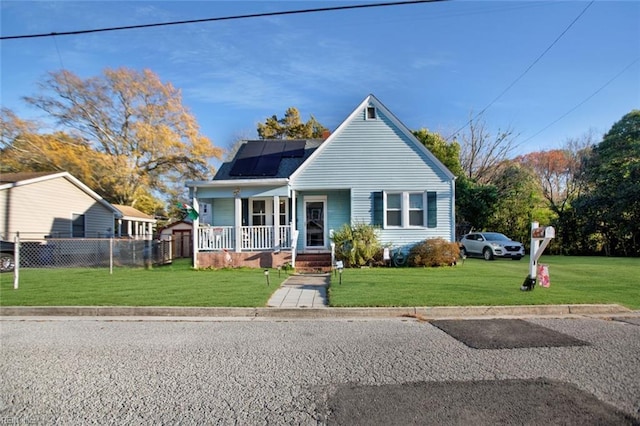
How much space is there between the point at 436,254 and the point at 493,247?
6.81 meters

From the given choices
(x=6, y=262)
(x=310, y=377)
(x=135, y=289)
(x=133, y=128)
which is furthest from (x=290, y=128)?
(x=310, y=377)

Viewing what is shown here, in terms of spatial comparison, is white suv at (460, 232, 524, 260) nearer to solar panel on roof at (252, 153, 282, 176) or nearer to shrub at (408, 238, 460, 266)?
shrub at (408, 238, 460, 266)

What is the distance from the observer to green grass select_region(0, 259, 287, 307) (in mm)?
7773

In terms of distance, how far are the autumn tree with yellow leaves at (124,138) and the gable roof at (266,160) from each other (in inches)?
752

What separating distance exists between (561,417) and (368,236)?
1130cm

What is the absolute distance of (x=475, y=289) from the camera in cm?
895

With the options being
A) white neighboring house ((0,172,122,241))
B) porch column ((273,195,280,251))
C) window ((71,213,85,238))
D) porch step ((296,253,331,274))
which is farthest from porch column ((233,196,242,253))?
window ((71,213,85,238))

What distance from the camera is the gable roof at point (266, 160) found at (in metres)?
16.4

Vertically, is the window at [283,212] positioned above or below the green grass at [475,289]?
above

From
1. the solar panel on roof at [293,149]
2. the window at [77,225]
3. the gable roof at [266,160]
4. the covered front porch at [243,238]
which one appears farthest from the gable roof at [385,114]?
the window at [77,225]

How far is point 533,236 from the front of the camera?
29.3 feet

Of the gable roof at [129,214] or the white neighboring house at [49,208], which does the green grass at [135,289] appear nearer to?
the white neighboring house at [49,208]

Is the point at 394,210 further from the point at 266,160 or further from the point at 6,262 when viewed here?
the point at 6,262

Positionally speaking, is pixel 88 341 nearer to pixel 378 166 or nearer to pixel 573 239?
pixel 378 166
